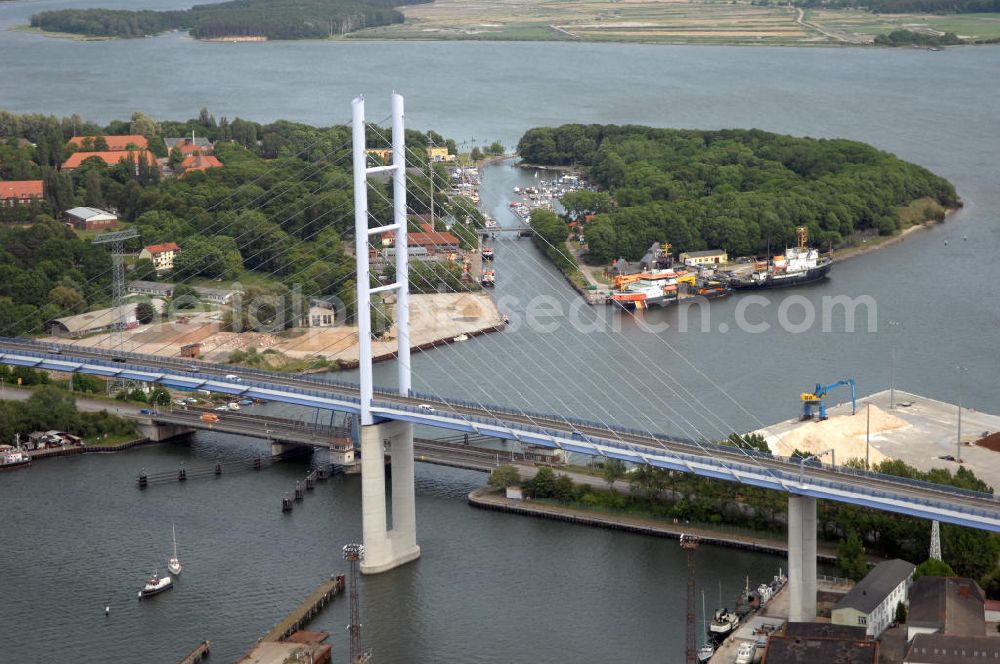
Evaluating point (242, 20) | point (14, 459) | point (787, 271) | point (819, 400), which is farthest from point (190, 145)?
point (242, 20)

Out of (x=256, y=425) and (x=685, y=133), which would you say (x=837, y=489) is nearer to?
(x=256, y=425)

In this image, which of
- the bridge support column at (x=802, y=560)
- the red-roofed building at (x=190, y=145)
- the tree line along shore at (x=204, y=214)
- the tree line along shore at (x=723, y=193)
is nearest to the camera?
the bridge support column at (x=802, y=560)

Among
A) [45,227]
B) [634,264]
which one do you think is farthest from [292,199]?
[634,264]

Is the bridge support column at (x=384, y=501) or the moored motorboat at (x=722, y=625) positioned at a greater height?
the bridge support column at (x=384, y=501)

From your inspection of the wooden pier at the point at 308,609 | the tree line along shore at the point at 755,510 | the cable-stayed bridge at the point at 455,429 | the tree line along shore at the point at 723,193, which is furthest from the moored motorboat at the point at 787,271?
the wooden pier at the point at 308,609

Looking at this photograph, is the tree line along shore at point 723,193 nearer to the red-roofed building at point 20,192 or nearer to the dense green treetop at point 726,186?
the dense green treetop at point 726,186

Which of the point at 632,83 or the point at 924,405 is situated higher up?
the point at 632,83

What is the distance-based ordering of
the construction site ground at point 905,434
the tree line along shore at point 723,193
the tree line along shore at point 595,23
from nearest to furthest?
1. the construction site ground at point 905,434
2. the tree line along shore at point 723,193
3. the tree line along shore at point 595,23
